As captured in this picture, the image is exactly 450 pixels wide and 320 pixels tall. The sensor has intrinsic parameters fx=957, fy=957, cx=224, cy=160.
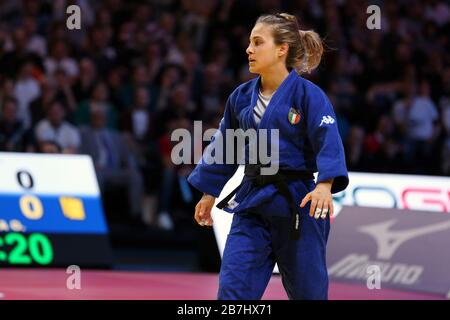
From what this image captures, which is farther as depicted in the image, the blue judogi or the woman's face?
the woman's face

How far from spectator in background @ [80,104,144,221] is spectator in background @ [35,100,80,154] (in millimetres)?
215

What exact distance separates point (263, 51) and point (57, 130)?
6173 mm

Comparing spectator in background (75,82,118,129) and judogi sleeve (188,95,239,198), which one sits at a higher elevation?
judogi sleeve (188,95,239,198)

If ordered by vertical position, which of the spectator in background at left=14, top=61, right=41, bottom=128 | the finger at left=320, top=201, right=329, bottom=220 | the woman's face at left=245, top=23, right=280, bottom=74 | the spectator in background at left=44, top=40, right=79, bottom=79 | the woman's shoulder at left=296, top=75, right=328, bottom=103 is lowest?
the spectator in background at left=14, top=61, right=41, bottom=128

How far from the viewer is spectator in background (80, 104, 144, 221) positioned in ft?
35.1

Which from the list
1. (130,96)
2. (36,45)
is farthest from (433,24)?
(36,45)

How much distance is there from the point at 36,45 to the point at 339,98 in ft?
12.7

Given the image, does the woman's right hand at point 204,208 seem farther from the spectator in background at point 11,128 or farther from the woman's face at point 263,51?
the spectator in background at point 11,128

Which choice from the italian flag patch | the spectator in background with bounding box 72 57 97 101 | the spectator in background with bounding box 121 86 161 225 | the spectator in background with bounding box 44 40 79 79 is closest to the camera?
the italian flag patch

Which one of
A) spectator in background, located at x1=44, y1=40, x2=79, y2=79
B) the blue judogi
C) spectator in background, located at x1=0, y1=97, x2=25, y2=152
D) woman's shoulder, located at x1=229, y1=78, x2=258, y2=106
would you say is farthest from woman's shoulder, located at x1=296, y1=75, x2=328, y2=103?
spectator in background, located at x1=44, y1=40, x2=79, y2=79

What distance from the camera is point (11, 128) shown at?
408 inches

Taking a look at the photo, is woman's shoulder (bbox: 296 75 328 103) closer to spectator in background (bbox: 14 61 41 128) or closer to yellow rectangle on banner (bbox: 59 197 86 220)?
yellow rectangle on banner (bbox: 59 197 86 220)
